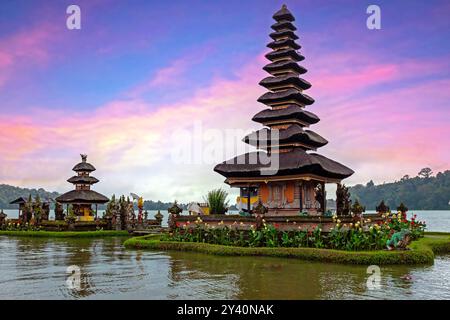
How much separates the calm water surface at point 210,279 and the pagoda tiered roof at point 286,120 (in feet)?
28.5

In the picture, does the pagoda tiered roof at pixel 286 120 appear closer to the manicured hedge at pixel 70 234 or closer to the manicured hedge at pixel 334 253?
the manicured hedge at pixel 334 253

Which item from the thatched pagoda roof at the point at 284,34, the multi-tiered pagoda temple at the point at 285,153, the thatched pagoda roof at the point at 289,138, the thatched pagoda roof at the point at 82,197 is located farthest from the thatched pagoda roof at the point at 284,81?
the thatched pagoda roof at the point at 82,197

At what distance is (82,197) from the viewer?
42625 millimetres

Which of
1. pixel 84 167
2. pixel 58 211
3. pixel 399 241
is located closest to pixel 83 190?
pixel 84 167

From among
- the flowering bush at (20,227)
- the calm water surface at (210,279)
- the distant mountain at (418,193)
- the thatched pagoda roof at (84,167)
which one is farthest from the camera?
the distant mountain at (418,193)

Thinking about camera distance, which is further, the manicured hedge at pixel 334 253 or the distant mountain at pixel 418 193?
the distant mountain at pixel 418 193

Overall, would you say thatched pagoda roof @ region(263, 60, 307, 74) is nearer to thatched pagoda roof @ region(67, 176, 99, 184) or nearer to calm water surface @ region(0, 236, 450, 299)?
calm water surface @ region(0, 236, 450, 299)

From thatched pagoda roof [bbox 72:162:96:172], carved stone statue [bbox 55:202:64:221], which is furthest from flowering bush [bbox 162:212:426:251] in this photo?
carved stone statue [bbox 55:202:64:221]

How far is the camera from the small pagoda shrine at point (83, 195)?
42.8 m

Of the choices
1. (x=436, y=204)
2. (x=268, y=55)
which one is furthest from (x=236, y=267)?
(x=436, y=204)

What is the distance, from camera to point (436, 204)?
481 feet

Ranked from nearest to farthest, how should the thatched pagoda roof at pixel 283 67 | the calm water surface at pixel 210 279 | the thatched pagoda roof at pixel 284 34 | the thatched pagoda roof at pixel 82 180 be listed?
1. the calm water surface at pixel 210 279
2. the thatched pagoda roof at pixel 283 67
3. the thatched pagoda roof at pixel 284 34
4. the thatched pagoda roof at pixel 82 180
